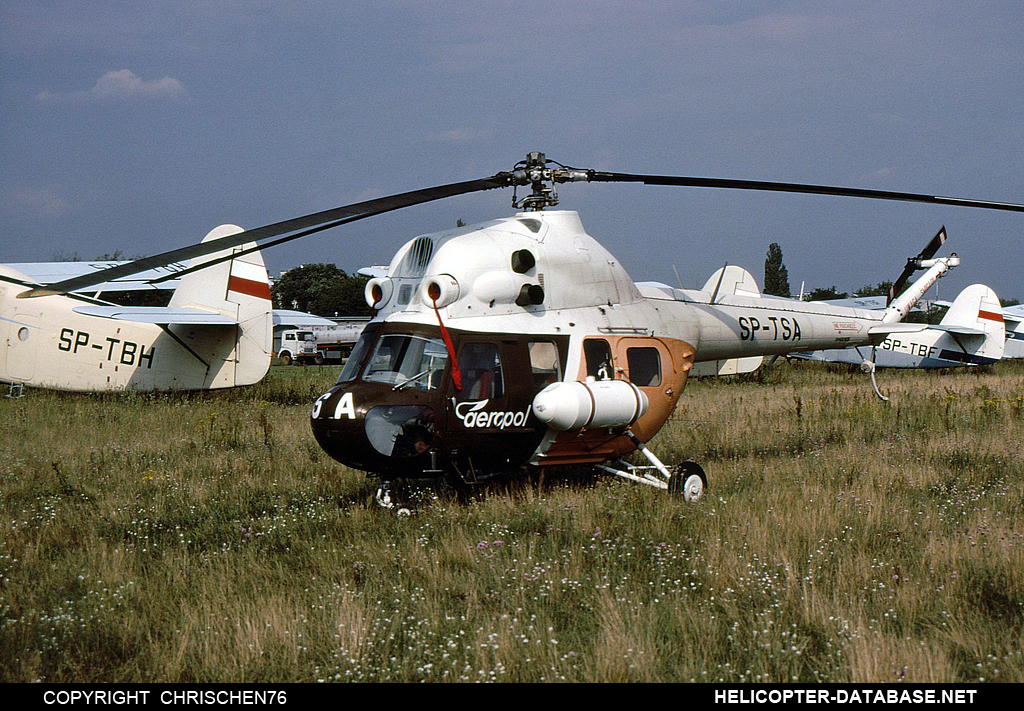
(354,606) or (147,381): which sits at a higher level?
(147,381)

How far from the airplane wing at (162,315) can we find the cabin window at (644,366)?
37.1 feet

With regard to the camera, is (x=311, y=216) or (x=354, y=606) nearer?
(x=354, y=606)

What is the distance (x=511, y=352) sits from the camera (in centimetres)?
786

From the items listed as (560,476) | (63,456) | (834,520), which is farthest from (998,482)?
(63,456)

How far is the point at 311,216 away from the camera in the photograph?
6.18 m

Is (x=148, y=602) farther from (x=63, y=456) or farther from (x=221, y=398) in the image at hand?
(x=221, y=398)

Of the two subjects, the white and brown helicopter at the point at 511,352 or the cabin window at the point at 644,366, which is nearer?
the white and brown helicopter at the point at 511,352

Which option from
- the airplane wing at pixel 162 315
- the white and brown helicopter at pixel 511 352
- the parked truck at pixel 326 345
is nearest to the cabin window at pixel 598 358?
the white and brown helicopter at pixel 511 352

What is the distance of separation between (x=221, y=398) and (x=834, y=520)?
576 inches

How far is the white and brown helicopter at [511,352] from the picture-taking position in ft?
23.8

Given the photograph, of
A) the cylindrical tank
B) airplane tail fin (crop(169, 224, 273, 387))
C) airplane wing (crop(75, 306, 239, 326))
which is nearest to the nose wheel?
the cylindrical tank

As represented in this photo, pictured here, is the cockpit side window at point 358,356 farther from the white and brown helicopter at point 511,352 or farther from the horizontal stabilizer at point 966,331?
the horizontal stabilizer at point 966,331

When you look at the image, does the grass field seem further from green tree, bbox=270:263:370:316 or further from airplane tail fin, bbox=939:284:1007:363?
green tree, bbox=270:263:370:316

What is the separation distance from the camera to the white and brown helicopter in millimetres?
7246
